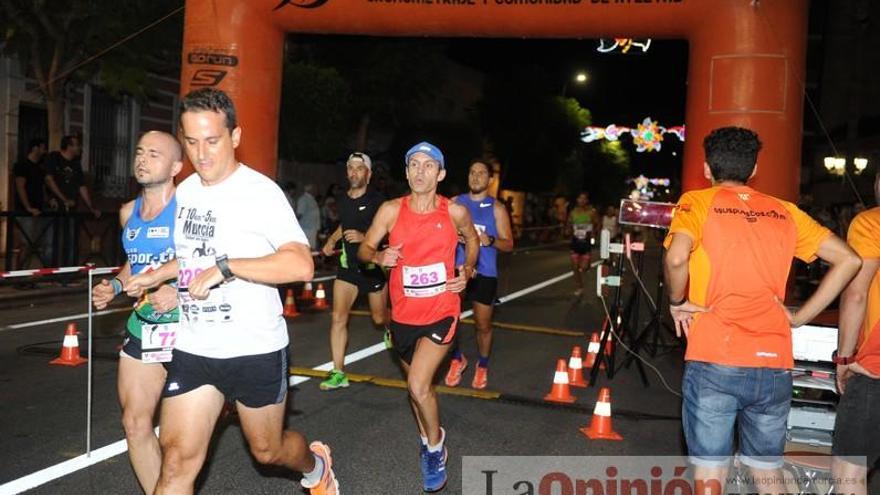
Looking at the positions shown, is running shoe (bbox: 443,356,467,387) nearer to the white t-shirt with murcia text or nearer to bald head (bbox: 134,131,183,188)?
bald head (bbox: 134,131,183,188)

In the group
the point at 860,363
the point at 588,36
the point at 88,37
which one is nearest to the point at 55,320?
the point at 88,37

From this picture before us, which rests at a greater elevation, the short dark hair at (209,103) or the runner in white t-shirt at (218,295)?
the short dark hair at (209,103)

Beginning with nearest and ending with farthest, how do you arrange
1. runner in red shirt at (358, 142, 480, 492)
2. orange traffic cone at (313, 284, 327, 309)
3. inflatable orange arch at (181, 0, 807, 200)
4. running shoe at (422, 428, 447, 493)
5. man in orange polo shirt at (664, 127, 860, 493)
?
man in orange polo shirt at (664, 127, 860, 493) → running shoe at (422, 428, 447, 493) → runner in red shirt at (358, 142, 480, 492) → inflatable orange arch at (181, 0, 807, 200) → orange traffic cone at (313, 284, 327, 309)

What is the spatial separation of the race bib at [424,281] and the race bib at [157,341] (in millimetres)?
1596

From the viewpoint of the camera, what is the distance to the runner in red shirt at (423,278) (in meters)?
4.85

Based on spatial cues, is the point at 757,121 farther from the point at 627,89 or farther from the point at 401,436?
the point at 627,89

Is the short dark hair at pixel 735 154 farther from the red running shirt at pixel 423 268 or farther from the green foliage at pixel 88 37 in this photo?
the green foliage at pixel 88 37

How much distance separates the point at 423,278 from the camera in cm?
507

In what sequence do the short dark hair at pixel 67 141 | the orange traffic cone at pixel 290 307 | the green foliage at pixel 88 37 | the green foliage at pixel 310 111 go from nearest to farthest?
1. the orange traffic cone at pixel 290 307
2. the short dark hair at pixel 67 141
3. the green foliage at pixel 88 37
4. the green foliage at pixel 310 111

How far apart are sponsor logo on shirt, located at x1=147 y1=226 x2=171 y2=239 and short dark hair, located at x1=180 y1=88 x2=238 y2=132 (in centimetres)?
80

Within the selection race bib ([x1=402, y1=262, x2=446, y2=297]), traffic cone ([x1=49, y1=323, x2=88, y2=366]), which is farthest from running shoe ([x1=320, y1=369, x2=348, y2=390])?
traffic cone ([x1=49, y1=323, x2=88, y2=366])

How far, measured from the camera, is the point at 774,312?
3402mm

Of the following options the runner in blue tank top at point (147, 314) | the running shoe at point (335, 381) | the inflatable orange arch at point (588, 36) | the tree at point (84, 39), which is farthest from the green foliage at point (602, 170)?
the runner in blue tank top at point (147, 314)

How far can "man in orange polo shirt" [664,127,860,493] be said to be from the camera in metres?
3.35
